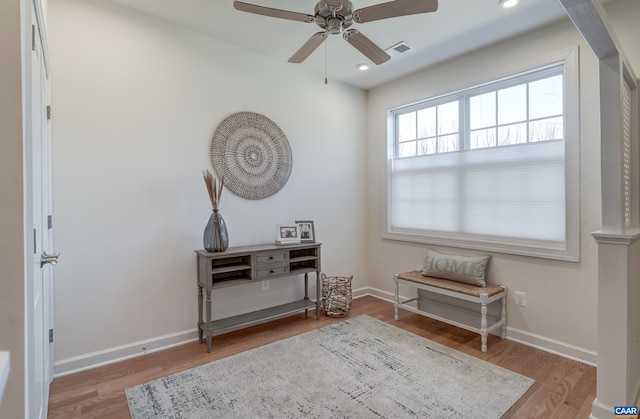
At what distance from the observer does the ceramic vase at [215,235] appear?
Result: 2744 mm

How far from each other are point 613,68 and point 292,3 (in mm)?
2102

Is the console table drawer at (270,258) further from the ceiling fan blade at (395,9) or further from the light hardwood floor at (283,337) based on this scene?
the ceiling fan blade at (395,9)

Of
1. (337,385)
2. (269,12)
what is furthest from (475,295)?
(269,12)

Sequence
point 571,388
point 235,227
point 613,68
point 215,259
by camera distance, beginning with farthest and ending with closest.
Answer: point 235,227 → point 215,259 → point 571,388 → point 613,68

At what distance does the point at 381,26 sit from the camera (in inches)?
108

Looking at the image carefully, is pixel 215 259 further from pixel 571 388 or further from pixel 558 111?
pixel 558 111

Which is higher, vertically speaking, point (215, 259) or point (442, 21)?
point (442, 21)

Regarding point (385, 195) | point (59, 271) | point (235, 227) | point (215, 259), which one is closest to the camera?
point (59, 271)

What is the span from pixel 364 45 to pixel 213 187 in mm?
1707

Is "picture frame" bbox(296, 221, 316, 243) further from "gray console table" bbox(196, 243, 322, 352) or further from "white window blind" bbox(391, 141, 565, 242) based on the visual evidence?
"white window blind" bbox(391, 141, 565, 242)

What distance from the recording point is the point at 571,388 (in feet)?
7.09

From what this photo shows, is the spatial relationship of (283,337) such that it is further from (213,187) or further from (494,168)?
(494,168)

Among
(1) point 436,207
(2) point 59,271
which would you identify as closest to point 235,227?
(2) point 59,271

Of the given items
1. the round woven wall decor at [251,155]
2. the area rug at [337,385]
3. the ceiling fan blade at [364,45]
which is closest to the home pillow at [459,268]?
the area rug at [337,385]
